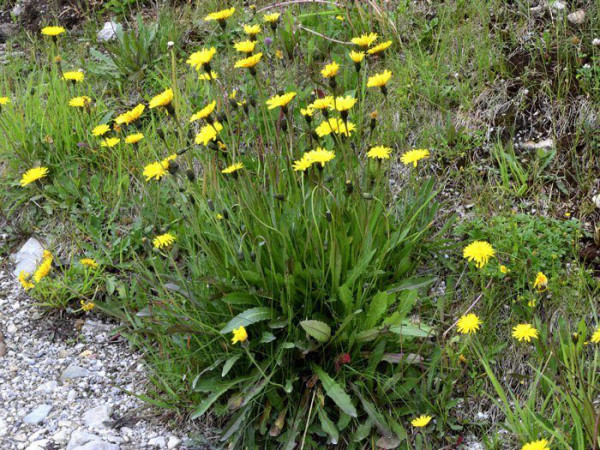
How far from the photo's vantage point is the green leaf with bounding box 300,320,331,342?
2.23 m

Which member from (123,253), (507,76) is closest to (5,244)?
(123,253)

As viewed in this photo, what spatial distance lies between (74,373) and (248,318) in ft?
2.95

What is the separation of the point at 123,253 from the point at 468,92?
183 centimetres

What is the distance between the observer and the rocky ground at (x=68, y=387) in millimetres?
2430

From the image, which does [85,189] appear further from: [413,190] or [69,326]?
[413,190]

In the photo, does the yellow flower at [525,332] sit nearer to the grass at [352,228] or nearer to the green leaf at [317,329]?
the grass at [352,228]

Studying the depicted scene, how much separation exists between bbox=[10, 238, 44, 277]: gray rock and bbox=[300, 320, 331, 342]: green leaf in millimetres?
1585

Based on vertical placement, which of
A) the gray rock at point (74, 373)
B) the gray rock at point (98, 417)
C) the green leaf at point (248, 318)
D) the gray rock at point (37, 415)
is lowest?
the gray rock at point (98, 417)

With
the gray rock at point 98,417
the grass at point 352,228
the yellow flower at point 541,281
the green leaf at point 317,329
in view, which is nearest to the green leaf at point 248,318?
the grass at point 352,228

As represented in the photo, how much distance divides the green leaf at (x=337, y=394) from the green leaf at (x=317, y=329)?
0.39 feet

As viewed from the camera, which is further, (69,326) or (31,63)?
(31,63)

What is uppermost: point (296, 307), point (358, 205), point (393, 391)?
point (358, 205)

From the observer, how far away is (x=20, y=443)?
2424mm

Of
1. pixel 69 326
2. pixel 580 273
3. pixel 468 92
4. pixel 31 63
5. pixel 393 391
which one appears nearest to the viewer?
pixel 393 391
